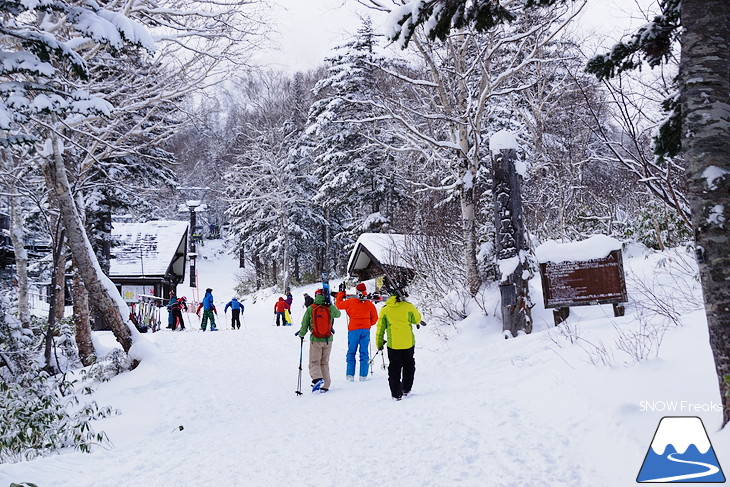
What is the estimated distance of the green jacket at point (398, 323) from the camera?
7.75 meters

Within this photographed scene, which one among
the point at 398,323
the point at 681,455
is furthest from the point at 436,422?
the point at 681,455

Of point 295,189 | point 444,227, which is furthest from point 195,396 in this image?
point 295,189

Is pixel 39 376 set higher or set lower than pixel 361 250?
lower

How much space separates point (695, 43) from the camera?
11.5 feet

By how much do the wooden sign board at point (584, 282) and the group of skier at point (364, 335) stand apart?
321 cm

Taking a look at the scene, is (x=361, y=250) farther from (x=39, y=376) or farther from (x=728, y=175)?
(x=728, y=175)

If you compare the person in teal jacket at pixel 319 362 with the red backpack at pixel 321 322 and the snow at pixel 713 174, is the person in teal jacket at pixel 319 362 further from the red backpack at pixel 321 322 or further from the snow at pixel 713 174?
the snow at pixel 713 174

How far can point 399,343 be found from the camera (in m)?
7.72

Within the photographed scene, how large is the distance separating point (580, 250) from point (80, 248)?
984 cm

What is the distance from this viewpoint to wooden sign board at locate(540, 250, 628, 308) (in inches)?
370

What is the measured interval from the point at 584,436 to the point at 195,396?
6409mm

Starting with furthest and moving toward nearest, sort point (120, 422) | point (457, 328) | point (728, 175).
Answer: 1. point (457, 328)
2. point (120, 422)
3. point (728, 175)

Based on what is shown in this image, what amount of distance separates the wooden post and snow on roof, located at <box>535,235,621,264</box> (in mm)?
744

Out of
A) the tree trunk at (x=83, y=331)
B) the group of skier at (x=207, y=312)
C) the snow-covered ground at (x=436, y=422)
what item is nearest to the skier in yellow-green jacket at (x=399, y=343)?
the snow-covered ground at (x=436, y=422)
